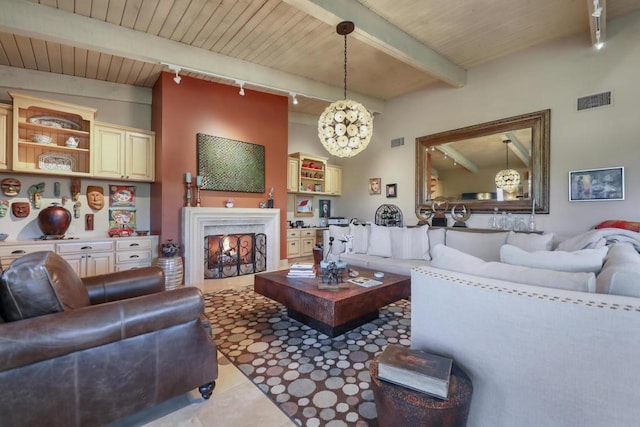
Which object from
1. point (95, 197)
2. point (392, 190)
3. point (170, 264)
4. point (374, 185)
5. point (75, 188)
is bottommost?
point (170, 264)

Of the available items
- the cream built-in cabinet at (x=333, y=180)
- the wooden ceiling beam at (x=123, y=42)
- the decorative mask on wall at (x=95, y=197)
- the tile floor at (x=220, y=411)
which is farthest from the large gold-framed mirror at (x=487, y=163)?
the decorative mask on wall at (x=95, y=197)

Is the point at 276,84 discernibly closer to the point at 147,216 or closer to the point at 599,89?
the point at 147,216

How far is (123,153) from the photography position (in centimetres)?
415

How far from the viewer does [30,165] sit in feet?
11.8

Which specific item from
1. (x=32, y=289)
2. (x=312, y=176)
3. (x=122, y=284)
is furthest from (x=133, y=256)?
(x=312, y=176)

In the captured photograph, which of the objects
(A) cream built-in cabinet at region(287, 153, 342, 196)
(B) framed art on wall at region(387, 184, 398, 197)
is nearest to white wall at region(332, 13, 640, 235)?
(B) framed art on wall at region(387, 184, 398, 197)

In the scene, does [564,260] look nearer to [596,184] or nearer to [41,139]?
[596,184]

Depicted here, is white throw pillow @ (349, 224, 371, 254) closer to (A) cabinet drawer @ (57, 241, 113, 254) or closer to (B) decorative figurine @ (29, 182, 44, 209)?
(A) cabinet drawer @ (57, 241, 113, 254)

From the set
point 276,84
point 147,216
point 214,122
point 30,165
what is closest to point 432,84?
point 276,84

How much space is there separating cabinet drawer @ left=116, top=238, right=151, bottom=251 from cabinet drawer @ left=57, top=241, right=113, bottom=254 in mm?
100

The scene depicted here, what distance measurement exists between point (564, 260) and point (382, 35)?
3.09 meters

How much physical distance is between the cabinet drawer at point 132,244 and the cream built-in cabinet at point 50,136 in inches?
41.3

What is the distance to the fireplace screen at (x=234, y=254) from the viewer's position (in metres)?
4.59

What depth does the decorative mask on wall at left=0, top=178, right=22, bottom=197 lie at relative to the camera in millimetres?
3629
